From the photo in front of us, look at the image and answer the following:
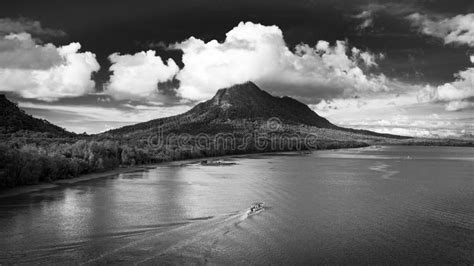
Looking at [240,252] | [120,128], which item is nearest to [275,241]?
[240,252]

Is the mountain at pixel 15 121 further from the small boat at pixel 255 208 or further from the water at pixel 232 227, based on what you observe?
the small boat at pixel 255 208

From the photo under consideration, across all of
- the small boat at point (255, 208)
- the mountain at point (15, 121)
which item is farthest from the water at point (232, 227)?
the mountain at point (15, 121)

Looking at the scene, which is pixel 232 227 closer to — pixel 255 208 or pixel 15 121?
pixel 255 208

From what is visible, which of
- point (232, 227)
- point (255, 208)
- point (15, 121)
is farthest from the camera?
point (15, 121)

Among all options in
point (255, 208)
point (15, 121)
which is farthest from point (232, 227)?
point (15, 121)

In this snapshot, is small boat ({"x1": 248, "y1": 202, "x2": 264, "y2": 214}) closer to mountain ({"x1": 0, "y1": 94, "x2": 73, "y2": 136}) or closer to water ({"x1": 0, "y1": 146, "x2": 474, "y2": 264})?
water ({"x1": 0, "y1": 146, "x2": 474, "y2": 264})

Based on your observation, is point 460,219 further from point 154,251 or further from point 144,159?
point 144,159

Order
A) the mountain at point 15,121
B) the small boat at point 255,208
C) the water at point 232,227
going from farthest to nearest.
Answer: the mountain at point 15,121 < the small boat at point 255,208 < the water at point 232,227

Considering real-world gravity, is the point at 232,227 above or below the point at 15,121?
below
